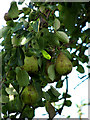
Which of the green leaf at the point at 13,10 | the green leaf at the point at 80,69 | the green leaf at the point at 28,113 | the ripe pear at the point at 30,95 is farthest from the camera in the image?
the green leaf at the point at 80,69

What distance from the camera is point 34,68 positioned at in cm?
112

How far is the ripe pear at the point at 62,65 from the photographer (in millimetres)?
1170

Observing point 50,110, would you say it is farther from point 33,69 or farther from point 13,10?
point 13,10

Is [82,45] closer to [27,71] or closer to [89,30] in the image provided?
[89,30]

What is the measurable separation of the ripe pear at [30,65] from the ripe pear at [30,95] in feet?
0.36

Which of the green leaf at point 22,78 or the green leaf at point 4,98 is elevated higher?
the green leaf at point 22,78

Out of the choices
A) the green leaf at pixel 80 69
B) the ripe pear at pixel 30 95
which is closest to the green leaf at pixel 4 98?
the ripe pear at pixel 30 95

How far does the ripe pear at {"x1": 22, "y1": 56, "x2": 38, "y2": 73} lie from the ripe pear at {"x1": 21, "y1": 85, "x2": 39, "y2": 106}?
0.36 ft

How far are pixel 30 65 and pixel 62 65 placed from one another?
0.19 m

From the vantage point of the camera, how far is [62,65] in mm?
1179

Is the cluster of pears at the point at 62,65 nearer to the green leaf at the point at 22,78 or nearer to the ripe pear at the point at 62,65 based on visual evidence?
the ripe pear at the point at 62,65

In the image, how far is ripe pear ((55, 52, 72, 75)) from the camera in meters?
1.17

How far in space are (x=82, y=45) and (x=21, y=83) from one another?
2.86 feet

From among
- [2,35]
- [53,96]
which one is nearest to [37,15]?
[2,35]
